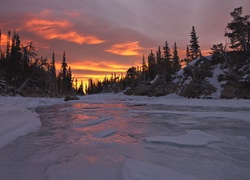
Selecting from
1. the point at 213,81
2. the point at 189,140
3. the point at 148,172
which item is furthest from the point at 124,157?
the point at 213,81

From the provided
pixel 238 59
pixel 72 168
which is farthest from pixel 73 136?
pixel 238 59

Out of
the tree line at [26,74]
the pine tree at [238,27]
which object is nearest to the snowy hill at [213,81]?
the pine tree at [238,27]

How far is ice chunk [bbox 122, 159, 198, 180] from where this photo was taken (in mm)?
2740

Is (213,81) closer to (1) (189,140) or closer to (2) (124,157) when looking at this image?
(1) (189,140)

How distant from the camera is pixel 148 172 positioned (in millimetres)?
2930

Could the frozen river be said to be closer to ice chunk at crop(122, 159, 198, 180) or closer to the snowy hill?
ice chunk at crop(122, 159, 198, 180)

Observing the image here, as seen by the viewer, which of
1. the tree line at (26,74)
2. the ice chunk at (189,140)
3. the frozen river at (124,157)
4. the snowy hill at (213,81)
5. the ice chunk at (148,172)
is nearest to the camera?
the ice chunk at (148,172)

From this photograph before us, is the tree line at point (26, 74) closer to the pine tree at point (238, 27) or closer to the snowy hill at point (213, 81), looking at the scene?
the snowy hill at point (213, 81)

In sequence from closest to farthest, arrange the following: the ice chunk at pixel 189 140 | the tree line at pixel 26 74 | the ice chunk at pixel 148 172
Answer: the ice chunk at pixel 148 172 → the ice chunk at pixel 189 140 → the tree line at pixel 26 74

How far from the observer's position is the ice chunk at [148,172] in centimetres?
274

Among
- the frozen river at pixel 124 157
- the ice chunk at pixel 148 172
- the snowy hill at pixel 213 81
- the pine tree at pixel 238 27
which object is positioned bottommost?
the frozen river at pixel 124 157

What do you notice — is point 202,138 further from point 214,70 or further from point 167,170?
point 214,70

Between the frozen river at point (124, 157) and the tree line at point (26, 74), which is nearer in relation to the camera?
the frozen river at point (124, 157)

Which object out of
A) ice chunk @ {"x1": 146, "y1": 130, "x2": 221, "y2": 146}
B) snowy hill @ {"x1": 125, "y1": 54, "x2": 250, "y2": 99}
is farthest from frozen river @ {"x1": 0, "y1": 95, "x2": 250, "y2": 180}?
snowy hill @ {"x1": 125, "y1": 54, "x2": 250, "y2": 99}
